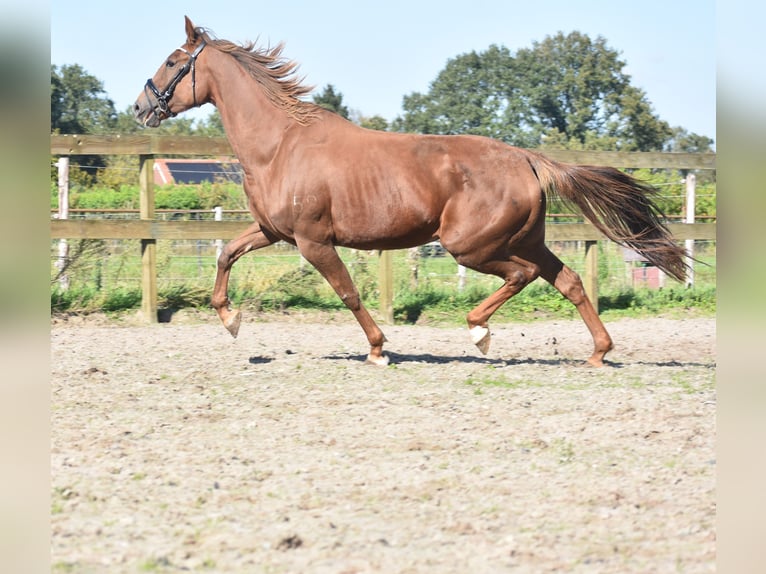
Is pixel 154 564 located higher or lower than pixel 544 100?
lower

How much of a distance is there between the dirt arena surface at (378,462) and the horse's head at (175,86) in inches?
77.1

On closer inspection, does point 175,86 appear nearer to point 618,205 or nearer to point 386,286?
point 386,286

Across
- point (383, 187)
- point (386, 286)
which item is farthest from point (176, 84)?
point (386, 286)

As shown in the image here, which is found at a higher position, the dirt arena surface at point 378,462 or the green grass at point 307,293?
the green grass at point 307,293

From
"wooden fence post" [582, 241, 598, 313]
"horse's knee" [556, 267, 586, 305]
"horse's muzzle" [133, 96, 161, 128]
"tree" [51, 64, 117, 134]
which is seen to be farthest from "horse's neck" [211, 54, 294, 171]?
"tree" [51, 64, 117, 134]

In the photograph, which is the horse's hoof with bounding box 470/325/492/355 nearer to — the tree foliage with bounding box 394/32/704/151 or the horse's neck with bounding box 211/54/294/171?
the horse's neck with bounding box 211/54/294/171

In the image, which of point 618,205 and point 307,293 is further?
point 307,293

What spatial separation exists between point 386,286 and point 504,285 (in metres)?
2.93

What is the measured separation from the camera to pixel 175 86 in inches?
276

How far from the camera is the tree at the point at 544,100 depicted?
4550cm

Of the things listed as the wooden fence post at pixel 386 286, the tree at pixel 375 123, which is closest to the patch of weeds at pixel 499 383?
the wooden fence post at pixel 386 286

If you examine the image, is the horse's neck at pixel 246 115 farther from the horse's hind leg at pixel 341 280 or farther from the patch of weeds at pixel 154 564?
the patch of weeds at pixel 154 564

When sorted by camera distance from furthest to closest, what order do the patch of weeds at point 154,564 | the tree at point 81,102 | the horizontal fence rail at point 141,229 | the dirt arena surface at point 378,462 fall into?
the tree at point 81,102
the horizontal fence rail at point 141,229
the dirt arena surface at point 378,462
the patch of weeds at point 154,564

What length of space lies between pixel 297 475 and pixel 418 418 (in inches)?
49.6
